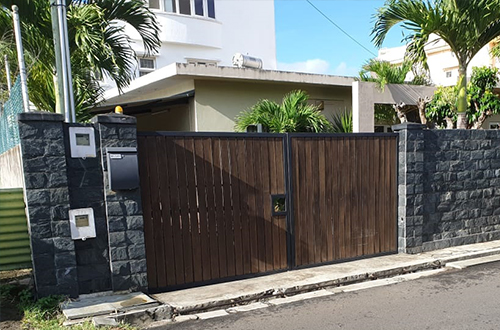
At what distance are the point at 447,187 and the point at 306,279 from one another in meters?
3.42

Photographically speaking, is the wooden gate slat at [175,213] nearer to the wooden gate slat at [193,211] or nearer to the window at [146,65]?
the wooden gate slat at [193,211]

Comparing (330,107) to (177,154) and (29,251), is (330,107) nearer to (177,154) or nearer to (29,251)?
(177,154)

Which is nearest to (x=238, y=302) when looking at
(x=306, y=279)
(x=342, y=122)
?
(x=306, y=279)

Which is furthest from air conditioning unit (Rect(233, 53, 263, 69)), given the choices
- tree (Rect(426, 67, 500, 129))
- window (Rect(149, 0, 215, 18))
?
window (Rect(149, 0, 215, 18))

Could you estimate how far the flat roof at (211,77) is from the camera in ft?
29.0

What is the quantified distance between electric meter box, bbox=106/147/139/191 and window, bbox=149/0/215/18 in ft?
43.5

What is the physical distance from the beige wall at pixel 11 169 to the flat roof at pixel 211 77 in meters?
2.77

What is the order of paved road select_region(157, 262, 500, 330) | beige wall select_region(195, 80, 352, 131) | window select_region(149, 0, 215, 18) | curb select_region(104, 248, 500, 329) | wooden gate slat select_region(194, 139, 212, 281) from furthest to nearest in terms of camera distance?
window select_region(149, 0, 215, 18) < beige wall select_region(195, 80, 352, 131) < wooden gate slat select_region(194, 139, 212, 281) < curb select_region(104, 248, 500, 329) < paved road select_region(157, 262, 500, 330)

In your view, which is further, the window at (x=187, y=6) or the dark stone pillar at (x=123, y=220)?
the window at (x=187, y=6)

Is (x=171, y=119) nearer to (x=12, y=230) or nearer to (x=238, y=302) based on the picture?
(x=12, y=230)

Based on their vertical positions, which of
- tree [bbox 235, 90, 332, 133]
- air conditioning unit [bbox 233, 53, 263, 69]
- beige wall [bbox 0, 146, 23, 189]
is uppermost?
air conditioning unit [bbox 233, 53, 263, 69]

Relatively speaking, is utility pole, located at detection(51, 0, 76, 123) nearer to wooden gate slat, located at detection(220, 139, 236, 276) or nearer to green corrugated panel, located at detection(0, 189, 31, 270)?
green corrugated panel, located at detection(0, 189, 31, 270)

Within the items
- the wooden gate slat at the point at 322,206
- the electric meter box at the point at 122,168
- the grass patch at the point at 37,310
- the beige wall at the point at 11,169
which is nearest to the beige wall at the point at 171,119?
the beige wall at the point at 11,169

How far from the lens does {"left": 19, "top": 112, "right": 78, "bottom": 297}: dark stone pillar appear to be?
4.37 m
